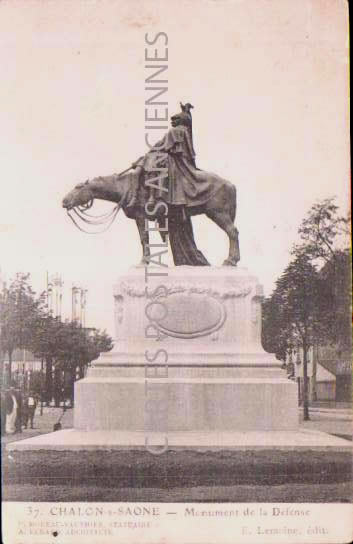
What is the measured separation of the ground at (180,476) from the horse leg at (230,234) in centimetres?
291

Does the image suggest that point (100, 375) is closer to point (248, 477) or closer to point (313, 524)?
point (248, 477)

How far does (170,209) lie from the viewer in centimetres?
1326

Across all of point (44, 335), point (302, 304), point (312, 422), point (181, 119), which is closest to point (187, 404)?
point (312, 422)

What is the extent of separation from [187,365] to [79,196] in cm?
285

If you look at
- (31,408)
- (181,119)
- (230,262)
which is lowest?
(31,408)

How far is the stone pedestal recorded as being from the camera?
491 inches

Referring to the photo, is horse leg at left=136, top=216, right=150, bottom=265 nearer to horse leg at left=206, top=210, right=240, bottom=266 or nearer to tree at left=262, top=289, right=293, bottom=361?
horse leg at left=206, top=210, right=240, bottom=266

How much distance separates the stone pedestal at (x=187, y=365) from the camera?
491 inches

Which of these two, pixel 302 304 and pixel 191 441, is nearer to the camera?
pixel 191 441

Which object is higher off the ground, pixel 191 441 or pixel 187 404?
pixel 187 404

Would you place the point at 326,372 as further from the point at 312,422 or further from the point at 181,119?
the point at 181,119

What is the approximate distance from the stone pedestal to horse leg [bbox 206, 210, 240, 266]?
18 centimetres

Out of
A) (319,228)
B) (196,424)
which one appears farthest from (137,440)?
(319,228)

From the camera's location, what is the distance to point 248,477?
1121 centimetres
